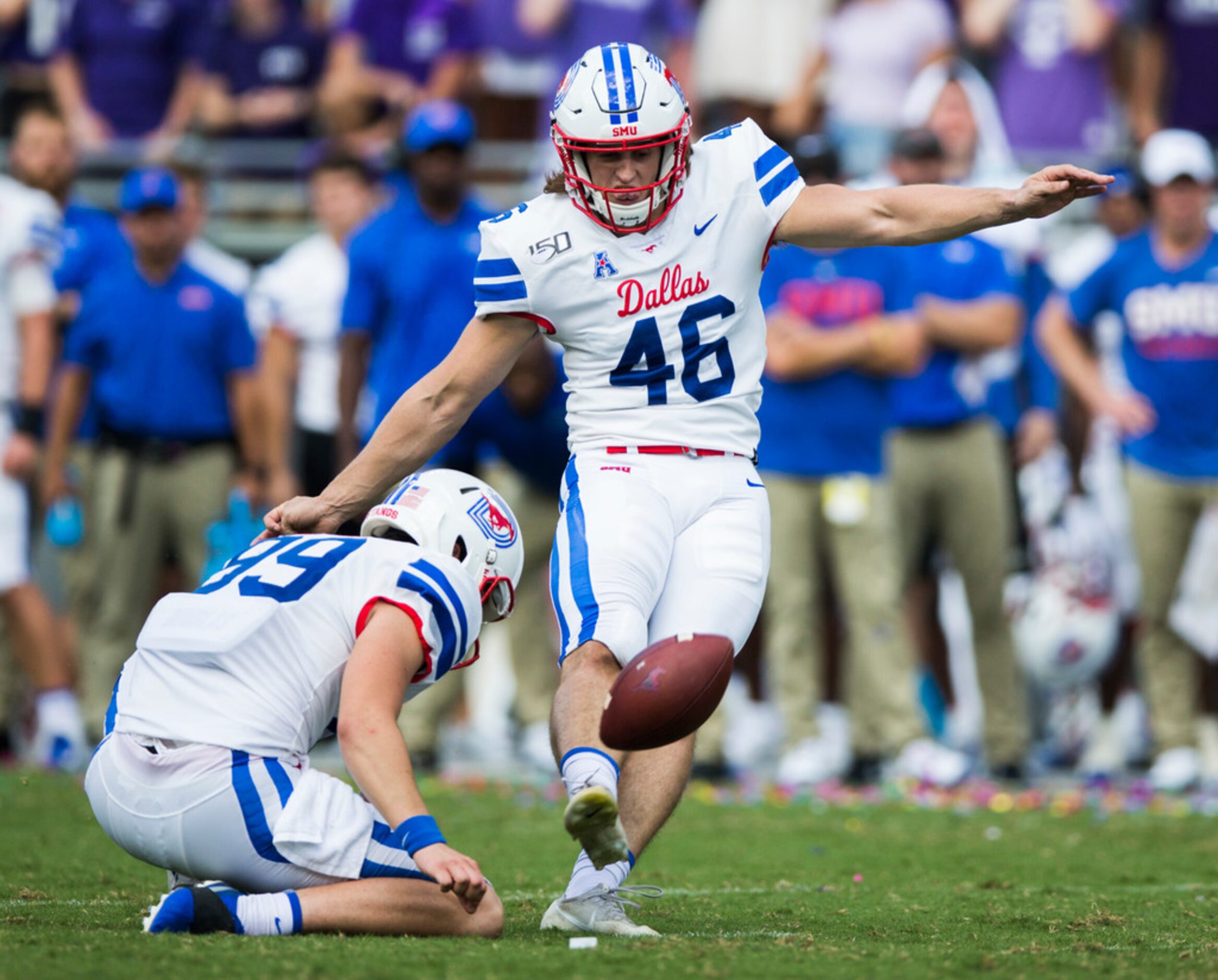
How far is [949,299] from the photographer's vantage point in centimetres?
839

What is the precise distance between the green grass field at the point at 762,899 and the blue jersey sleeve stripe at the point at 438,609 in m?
0.64

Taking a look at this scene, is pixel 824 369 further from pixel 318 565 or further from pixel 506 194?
pixel 318 565

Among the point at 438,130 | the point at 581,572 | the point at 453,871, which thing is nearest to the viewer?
the point at 453,871

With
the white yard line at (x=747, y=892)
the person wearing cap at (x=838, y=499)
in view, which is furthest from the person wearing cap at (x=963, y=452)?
the white yard line at (x=747, y=892)

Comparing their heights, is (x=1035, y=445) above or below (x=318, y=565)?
below

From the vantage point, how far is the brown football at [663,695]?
13.3ft

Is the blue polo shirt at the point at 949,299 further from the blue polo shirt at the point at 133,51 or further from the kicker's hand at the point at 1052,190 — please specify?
the blue polo shirt at the point at 133,51

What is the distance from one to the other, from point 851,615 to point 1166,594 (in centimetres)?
137

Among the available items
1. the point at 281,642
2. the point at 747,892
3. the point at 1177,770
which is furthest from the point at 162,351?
the point at 1177,770

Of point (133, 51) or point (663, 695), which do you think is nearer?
point (663, 695)

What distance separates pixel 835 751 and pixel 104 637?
11.2ft

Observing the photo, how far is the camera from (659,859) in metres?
6.08

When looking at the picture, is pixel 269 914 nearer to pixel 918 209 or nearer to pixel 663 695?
pixel 663 695

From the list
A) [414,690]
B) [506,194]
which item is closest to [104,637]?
[506,194]
